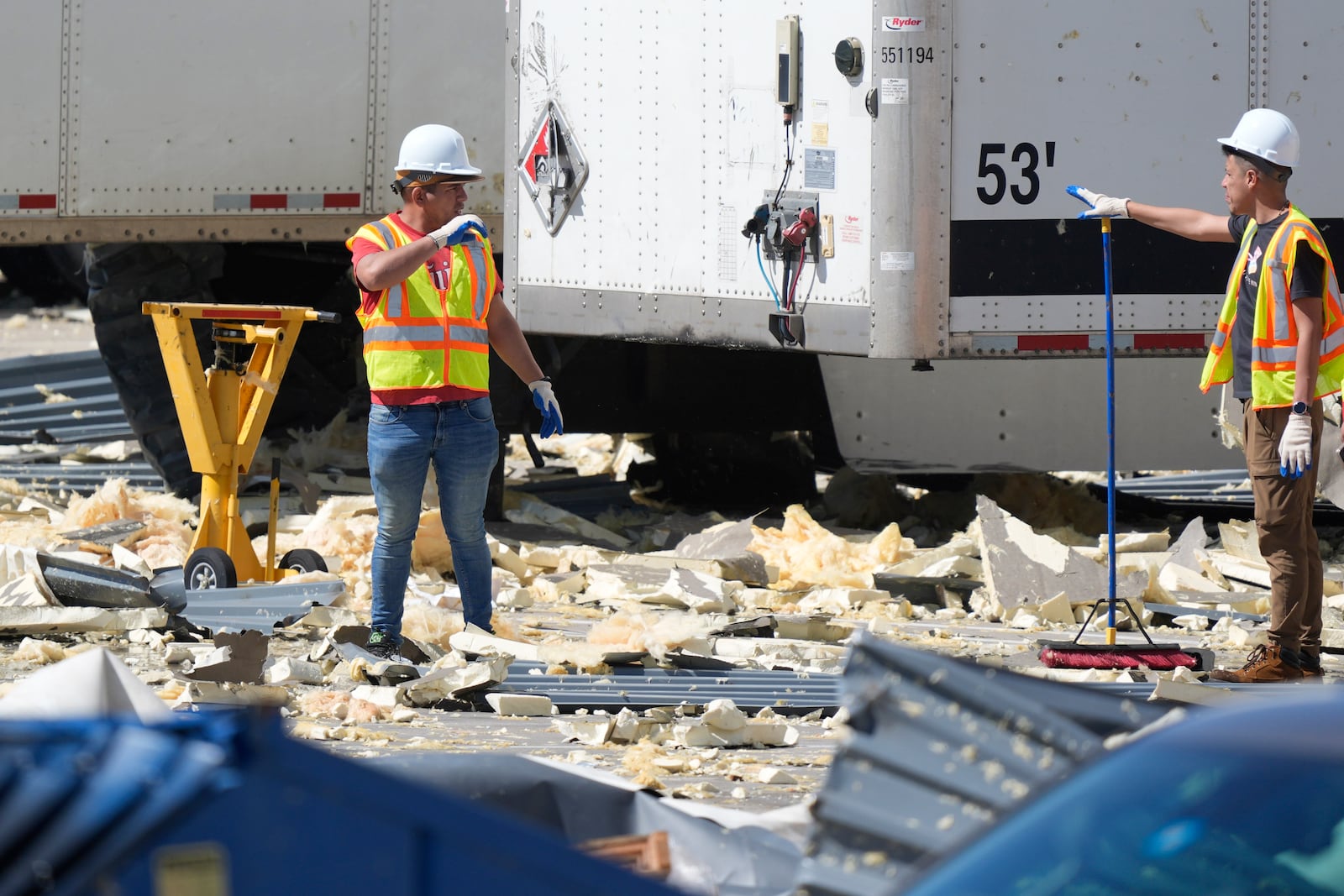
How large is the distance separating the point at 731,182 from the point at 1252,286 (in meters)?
2.72

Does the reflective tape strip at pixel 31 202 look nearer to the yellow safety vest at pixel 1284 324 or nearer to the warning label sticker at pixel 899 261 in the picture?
the warning label sticker at pixel 899 261

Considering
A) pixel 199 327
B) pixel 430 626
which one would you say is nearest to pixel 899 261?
pixel 430 626

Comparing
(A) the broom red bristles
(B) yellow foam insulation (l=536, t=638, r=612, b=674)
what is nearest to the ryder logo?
(A) the broom red bristles

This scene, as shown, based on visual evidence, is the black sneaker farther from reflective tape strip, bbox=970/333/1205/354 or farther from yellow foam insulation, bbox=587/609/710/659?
reflective tape strip, bbox=970/333/1205/354

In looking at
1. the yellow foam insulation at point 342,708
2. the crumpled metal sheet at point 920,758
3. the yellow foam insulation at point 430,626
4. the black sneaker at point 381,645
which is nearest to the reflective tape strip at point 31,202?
the yellow foam insulation at point 430,626

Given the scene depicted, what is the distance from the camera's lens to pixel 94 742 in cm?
178

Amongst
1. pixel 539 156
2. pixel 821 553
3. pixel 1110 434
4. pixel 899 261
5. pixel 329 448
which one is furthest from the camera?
pixel 329 448

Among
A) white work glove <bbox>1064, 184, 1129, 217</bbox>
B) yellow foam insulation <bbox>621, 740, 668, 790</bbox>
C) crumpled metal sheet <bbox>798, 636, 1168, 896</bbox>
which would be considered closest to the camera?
crumpled metal sheet <bbox>798, 636, 1168, 896</bbox>

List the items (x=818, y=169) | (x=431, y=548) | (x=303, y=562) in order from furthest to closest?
(x=431, y=548), (x=303, y=562), (x=818, y=169)

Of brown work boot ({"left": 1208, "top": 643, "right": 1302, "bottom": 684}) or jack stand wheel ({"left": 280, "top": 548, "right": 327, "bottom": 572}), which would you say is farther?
jack stand wheel ({"left": 280, "top": 548, "right": 327, "bottom": 572})

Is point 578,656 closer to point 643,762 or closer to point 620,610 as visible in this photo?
point 643,762

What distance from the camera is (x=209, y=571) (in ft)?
23.7

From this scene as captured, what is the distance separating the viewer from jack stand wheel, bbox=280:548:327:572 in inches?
305

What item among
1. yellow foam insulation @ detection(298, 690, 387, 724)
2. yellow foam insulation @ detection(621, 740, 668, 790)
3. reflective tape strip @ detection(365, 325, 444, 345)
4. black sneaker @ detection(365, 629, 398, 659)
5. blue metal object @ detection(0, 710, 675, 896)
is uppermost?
reflective tape strip @ detection(365, 325, 444, 345)
